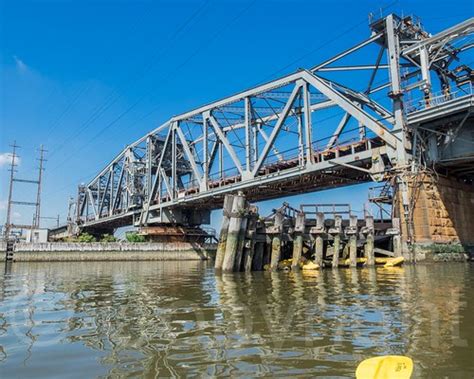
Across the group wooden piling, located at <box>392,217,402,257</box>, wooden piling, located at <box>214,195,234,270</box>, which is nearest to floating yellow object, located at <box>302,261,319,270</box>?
wooden piling, located at <box>214,195,234,270</box>

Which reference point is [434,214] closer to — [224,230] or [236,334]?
[224,230]

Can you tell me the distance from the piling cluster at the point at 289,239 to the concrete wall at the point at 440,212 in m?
1.61

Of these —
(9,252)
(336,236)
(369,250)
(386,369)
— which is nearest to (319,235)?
(336,236)

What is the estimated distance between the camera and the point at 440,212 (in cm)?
2652

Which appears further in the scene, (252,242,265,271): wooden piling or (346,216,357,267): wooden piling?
(346,216,357,267): wooden piling

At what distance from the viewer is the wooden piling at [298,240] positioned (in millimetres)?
23719

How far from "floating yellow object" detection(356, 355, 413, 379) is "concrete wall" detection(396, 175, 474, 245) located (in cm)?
2368

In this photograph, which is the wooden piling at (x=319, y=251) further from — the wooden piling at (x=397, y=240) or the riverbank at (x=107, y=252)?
the riverbank at (x=107, y=252)

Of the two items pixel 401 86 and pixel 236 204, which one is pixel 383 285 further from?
pixel 401 86

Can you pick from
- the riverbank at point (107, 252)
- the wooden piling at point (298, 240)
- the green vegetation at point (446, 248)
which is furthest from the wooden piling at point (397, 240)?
the riverbank at point (107, 252)

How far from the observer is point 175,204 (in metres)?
56.9

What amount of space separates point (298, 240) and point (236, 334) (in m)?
17.7

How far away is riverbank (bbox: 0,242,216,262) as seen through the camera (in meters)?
42.2

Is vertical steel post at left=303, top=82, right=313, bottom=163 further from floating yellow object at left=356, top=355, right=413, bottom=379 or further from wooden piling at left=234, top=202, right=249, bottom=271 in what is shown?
floating yellow object at left=356, top=355, right=413, bottom=379
